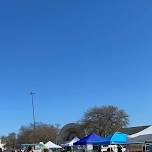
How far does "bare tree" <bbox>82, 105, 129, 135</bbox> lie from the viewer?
89.6m

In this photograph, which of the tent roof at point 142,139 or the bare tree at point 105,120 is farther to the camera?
the bare tree at point 105,120

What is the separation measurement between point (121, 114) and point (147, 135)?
71718 mm

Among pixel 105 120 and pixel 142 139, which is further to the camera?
pixel 105 120

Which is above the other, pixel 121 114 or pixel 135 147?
pixel 121 114

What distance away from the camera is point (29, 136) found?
11194cm

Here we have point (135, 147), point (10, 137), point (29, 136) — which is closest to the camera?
point (135, 147)

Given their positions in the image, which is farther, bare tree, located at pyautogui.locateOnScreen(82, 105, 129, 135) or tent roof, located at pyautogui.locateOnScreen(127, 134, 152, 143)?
bare tree, located at pyautogui.locateOnScreen(82, 105, 129, 135)

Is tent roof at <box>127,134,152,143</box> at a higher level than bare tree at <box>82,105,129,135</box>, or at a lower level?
lower

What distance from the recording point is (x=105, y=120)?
9119cm

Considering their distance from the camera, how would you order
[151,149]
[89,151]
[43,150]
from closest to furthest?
[151,149]
[89,151]
[43,150]

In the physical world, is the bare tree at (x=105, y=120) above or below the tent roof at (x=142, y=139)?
above

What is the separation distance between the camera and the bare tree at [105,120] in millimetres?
89625

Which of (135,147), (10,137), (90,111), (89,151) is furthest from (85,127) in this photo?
(10,137)

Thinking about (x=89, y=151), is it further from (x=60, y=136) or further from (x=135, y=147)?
(x=60, y=136)
